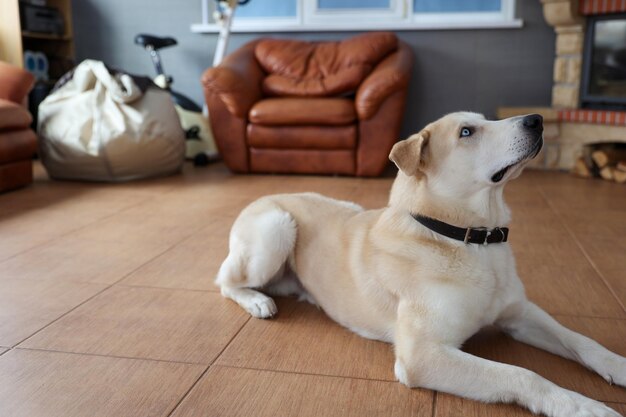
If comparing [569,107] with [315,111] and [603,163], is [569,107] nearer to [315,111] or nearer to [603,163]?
[603,163]

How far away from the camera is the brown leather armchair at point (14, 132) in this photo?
3.72 meters

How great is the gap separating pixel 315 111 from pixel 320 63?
779 millimetres

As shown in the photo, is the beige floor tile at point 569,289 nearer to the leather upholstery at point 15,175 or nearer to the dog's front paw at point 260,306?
the dog's front paw at point 260,306

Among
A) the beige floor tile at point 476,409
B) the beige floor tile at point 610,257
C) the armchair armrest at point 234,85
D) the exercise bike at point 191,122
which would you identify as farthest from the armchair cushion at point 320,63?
the beige floor tile at point 476,409

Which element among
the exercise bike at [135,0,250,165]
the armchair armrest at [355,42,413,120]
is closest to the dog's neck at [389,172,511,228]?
the armchair armrest at [355,42,413,120]

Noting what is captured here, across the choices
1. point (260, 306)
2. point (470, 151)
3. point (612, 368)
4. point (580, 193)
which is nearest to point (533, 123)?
point (470, 151)

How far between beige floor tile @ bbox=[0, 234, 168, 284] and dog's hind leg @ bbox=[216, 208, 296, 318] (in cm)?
56

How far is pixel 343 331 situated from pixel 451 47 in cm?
413

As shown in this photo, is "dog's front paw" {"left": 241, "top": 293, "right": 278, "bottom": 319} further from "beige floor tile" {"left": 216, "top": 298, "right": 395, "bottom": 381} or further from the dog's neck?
the dog's neck

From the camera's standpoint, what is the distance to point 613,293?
206 centimetres

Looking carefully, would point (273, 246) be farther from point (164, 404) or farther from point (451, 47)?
point (451, 47)

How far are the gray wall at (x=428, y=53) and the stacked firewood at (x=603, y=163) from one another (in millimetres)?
745

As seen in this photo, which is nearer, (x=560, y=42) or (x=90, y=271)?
(x=90, y=271)

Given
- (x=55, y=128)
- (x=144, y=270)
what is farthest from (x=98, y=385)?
(x=55, y=128)
